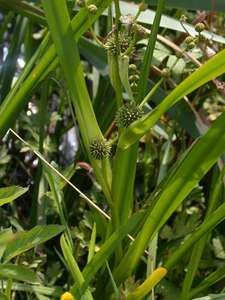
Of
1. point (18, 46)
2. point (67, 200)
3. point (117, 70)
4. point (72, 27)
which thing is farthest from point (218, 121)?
point (18, 46)

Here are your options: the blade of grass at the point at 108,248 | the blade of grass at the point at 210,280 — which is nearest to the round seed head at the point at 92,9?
the blade of grass at the point at 108,248

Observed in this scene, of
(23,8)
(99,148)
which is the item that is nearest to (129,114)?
(99,148)

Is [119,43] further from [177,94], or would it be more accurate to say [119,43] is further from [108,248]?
[108,248]

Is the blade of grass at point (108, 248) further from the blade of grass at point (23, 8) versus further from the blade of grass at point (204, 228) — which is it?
the blade of grass at point (23, 8)

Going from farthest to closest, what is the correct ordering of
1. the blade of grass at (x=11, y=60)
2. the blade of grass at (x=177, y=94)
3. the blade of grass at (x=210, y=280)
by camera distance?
the blade of grass at (x=11, y=60), the blade of grass at (x=210, y=280), the blade of grass at (x=177, y=94)

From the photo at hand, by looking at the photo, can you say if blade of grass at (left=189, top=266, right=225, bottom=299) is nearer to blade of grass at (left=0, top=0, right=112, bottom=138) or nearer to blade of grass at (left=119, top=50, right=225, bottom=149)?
blade of grass at (left=119, top=50, right=225, bottom=149)

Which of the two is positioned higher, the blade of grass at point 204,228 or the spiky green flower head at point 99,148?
the spiky green flower head at point 99,148

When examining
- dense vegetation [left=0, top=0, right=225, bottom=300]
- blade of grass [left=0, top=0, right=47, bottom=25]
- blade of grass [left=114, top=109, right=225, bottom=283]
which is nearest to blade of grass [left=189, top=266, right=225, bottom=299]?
dense vegetation [left=0, top=0, right=225, bottom=300]
